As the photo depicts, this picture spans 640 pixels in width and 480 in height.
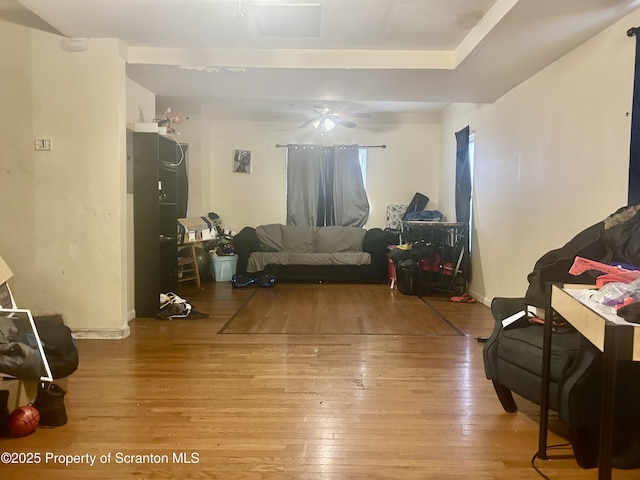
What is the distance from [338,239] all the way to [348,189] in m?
0.93

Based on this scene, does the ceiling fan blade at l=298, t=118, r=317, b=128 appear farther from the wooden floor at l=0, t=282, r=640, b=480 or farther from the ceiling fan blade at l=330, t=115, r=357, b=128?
the wooden floor at l=0, t=282, r=640, b=480

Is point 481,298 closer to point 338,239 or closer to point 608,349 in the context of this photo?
point 338,239

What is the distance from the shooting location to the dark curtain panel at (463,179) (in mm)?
5414

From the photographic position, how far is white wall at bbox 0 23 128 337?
3.37 meters

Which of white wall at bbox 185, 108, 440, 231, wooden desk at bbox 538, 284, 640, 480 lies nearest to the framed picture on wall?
white wall at bbox 185, 108, 440, 231

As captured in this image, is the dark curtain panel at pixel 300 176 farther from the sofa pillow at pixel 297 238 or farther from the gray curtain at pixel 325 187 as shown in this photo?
the sofa pillow at pixel 297 238

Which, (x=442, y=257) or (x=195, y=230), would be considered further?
(x=195, y=230)

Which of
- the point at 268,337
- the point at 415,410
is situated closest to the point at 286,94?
the point at 268,337

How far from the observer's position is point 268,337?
11.8ft

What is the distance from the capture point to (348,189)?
7086 millimetres

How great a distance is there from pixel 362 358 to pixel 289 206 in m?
4.22

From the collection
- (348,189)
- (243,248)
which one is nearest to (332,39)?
(243,248)

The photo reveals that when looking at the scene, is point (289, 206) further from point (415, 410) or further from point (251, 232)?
point (415, 410)

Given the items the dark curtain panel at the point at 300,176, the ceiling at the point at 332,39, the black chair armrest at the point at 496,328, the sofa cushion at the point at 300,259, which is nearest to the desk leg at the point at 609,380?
the black chair armrest at the point at 496,328
